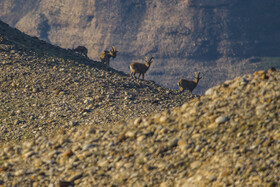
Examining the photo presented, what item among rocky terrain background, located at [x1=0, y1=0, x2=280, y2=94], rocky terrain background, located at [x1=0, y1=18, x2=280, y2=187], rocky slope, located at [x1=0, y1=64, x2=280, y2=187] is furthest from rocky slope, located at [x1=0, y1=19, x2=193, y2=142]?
rocky terrain background, located at [x1=0, y1=0, x2=280, y2=94]

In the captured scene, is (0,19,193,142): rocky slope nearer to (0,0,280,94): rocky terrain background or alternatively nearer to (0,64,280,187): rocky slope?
(0,64,280,187): rocky slope

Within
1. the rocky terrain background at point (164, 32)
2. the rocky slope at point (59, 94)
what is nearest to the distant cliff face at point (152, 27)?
the rocky terrain background at point (164, 32)

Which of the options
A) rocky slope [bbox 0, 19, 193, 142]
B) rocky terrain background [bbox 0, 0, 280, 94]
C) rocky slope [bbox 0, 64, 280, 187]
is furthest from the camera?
rocky terrain background [bbox 0, 0, 280, 94]

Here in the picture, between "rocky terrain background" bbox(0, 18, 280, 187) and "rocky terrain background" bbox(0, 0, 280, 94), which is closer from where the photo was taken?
"rocky terrain background" bbox(0, 18, 280, 187)

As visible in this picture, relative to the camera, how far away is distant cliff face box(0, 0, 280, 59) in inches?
5782

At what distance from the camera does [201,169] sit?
355 inches

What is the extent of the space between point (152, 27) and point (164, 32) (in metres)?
5.00

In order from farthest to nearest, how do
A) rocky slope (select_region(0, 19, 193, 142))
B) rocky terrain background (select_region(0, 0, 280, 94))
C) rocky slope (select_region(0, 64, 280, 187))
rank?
rocky terrain background (select_region(0, 0, 280, 94)), rocky slope (select_region(0, 19, 193, 142)), rocky slope (select_region(0, 64, 280, 187))

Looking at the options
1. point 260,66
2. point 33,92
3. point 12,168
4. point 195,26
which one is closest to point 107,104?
point 33,92

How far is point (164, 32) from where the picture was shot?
490 ft

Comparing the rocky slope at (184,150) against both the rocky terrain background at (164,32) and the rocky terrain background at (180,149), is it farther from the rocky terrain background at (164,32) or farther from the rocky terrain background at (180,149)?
the rocky terrain background at (164,32)

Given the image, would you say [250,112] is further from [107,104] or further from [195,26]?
[195,26]

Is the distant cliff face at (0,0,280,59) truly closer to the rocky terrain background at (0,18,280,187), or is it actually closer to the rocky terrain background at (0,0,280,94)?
the rocky terrain background at (0,0,280,94)

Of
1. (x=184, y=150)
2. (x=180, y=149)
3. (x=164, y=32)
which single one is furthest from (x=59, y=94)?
(x=164, y=32)
